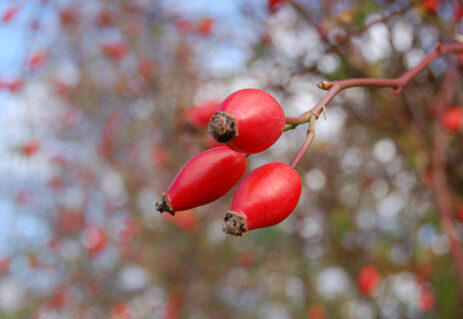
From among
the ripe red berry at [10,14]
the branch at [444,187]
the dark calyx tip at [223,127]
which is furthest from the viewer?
the ripe red berry at [10,14]

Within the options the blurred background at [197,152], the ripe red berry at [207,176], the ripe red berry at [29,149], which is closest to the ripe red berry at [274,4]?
the blurred background at [197,152]

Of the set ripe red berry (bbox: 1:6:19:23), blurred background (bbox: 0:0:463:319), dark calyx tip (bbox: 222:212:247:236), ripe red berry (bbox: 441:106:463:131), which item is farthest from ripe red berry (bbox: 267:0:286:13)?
ripe red berry (bbox: 1:6:19:23)

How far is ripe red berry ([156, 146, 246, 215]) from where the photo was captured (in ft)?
2.47

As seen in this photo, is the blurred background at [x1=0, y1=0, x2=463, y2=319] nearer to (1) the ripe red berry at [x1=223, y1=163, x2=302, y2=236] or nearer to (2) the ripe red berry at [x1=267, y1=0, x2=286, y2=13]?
(2) the ripe red berry at [x1=267, y1=0, x2=286, y2=13]

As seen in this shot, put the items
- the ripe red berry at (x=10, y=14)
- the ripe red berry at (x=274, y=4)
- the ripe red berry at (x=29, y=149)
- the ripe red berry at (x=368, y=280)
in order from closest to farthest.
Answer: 1. the ripe red berry at (x=274, y=4)
2. the ripe red berry at (x=368, y=280)
3. the ripe red berry at (x=10, y=14)
4. the ripe red berry at (x=29, y=149)

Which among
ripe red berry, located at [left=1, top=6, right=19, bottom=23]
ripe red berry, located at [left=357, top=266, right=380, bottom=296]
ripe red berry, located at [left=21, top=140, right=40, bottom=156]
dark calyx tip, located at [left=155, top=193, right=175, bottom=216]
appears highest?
ripe red berry, located at [left=1, top=6, right=19, bottom=23]

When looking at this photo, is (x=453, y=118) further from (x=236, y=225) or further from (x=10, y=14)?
(x=10, y=14)

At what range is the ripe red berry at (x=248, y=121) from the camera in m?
0.68

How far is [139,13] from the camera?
4.40m

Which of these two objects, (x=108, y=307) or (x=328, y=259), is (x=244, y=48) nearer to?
(x=328, y=259)

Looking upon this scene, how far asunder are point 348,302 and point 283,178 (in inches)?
185

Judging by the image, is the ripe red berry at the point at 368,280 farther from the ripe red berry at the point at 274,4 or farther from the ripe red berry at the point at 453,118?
the ripe red berry at the point at 274,4

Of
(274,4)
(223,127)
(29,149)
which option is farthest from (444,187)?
(29,149)

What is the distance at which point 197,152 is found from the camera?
158 inches
